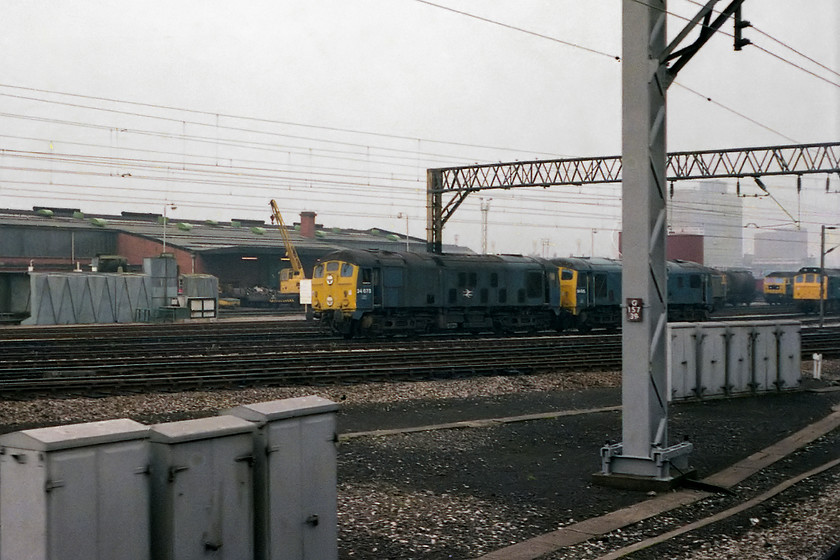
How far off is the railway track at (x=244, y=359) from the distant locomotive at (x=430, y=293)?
1.07 meters

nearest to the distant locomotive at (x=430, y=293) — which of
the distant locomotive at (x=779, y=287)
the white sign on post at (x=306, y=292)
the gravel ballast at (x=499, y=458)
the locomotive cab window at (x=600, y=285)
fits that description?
the locomotive cab window at (x=600, y=285)

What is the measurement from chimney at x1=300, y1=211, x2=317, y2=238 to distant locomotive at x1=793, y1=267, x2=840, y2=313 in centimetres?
3891

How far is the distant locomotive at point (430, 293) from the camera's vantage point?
3159 cm

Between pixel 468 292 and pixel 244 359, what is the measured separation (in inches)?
546

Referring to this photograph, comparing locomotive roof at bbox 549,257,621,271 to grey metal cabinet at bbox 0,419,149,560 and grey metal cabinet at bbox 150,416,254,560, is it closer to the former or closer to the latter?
grey metal cabinet at bbox 150,416,254,560

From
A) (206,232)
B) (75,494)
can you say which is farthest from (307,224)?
(75,494)

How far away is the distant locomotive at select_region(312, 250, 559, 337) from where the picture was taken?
104 feet

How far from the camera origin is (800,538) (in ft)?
28.2

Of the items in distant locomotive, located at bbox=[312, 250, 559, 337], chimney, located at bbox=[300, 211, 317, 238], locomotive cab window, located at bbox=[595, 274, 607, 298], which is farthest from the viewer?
chimney, located at bbox=[300, 211, 317, 238]

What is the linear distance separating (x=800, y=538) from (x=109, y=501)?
6697 millimetres

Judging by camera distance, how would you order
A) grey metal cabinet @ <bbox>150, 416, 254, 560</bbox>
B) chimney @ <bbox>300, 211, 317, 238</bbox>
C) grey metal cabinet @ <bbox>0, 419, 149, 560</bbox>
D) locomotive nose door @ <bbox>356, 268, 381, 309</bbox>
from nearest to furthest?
grey metal cabinet @ <bbox>0, 419, 149, 560</bbox>, grey metal cabinet @ <bbox>150, 416, 254, 560</bbox>, locomotive nose door @ <bbox>356, 268, 381, 309</bbox>, chimney @ <bbox>300, 211, 317, 238</bbox>

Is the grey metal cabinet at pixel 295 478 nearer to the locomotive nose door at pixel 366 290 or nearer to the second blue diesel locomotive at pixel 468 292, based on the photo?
the locomotive nose door at pixel 366 290

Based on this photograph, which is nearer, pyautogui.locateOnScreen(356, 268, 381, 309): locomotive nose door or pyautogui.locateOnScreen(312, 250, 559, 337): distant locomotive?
pyautogui.locateOnScreen(356, 268, 381, 309): locomotive nose door

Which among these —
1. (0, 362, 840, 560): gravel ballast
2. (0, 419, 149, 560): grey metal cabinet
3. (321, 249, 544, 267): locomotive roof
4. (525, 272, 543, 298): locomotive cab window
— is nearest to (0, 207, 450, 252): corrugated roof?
(321, 249, 544, 267): locomotive roof
